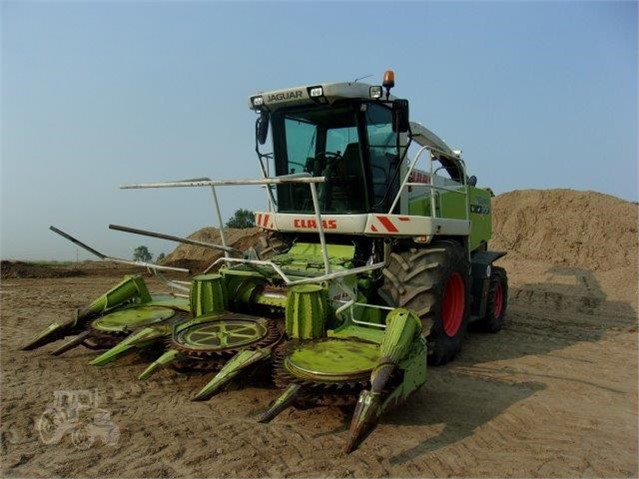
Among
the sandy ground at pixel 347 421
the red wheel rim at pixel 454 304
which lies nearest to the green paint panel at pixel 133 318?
the sandy ground at pixel 347 421

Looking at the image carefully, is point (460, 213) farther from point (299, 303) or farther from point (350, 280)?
point (299, 303)

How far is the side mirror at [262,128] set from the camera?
5.61 metres

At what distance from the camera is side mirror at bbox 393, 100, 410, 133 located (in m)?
4.77

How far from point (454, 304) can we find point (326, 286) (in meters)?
1.89

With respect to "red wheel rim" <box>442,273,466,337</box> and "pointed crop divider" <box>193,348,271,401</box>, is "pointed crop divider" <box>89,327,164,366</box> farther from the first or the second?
"red wheel rim" <box>442,273,466,337</box>

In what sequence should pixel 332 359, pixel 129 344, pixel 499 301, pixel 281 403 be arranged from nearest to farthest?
pixel 281 403, pixel 332 359, pixel 129 344, pixel 499 301

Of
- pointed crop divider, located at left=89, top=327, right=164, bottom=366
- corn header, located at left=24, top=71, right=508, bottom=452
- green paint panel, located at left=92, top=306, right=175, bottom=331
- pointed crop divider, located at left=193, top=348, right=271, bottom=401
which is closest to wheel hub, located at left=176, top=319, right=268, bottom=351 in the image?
corn header, located at left=24, top=71, right=508, bottom=452

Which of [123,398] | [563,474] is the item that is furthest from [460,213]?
[123,398]

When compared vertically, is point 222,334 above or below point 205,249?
below

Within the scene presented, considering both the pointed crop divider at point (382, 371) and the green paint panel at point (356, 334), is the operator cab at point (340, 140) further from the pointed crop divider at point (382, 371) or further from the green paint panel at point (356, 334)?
the pointed crop divider at point (382, 371)

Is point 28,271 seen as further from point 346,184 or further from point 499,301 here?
point 499,301

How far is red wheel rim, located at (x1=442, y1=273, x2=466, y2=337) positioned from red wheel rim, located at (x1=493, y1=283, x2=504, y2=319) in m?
1.77

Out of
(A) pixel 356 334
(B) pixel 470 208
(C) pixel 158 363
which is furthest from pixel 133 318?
(B) pixel 470 208

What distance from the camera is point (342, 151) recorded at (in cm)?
527
